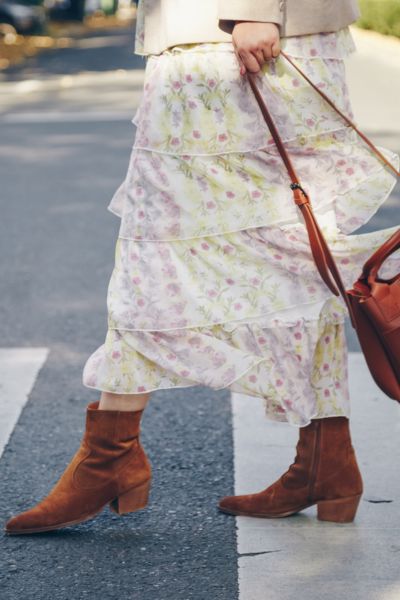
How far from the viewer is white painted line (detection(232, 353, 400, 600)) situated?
7.97 ft

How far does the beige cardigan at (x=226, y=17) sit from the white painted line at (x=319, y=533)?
43.7 inches

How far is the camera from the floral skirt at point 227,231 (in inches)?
99.1

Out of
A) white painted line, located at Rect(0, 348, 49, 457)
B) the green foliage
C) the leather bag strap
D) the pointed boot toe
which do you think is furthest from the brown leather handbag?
the green foliage

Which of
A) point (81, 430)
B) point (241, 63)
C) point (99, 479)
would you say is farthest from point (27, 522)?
point (241, 63)

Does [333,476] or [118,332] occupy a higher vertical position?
[118,332]

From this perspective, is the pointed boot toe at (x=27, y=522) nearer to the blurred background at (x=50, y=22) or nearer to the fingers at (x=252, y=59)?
the fingers at (x=252, y=59)

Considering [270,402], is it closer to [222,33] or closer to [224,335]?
[224,335]

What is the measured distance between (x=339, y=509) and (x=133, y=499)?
1.56 feet

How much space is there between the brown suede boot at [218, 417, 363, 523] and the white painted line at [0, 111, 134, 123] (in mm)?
8441

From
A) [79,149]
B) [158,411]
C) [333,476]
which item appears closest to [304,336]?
[333,476]

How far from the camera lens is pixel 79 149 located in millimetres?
9242

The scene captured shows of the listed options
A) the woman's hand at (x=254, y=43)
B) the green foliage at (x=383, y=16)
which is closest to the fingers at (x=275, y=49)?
the woman's hand at (x=254, y=43)

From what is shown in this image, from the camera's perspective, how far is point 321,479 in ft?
8.95

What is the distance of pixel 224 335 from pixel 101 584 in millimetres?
583
